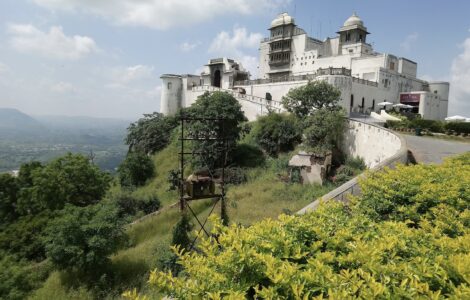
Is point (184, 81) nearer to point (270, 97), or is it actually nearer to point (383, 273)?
point (270, 97)

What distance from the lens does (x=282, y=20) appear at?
48.9 m

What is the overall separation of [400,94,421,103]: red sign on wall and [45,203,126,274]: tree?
36290mm

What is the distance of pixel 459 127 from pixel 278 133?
45.9 ft

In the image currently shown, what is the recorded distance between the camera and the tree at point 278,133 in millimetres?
25938

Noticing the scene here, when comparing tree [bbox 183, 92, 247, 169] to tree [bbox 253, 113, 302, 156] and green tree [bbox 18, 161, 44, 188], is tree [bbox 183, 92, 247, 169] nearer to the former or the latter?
tree [bbox 253, 113, 302, 156]

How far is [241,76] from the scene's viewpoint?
1847 inches

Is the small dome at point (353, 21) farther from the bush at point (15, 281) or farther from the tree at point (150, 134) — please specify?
the bush at point (15, 281)

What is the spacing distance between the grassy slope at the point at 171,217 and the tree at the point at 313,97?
14.4ft

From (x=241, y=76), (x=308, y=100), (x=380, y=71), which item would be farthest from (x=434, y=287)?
(x=241, y=76)

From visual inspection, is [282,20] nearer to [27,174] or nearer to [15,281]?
[27,174]

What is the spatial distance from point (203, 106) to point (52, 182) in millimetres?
12699

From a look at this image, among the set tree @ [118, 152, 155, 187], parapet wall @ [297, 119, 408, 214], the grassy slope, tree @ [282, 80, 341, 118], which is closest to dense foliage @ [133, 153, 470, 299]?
the grassy slope

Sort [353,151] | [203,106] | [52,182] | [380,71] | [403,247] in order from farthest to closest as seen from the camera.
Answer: [380,71] → [203,106] → [353,151] → [52,182] → [403,247]

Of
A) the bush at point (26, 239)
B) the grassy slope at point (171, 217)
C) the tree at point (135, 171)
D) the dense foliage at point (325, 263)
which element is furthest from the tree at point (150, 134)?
the dense foliage at point (325, 263)
